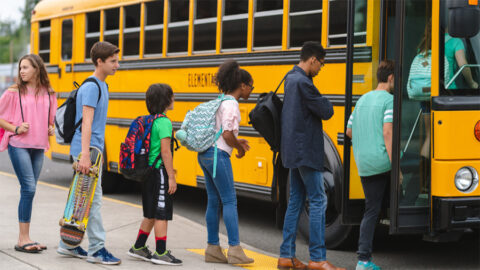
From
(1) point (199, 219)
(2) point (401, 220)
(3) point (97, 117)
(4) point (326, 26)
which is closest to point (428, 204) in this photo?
(2) point (401, 220)

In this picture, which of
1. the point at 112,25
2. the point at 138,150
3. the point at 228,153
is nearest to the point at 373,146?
the point at 228,153

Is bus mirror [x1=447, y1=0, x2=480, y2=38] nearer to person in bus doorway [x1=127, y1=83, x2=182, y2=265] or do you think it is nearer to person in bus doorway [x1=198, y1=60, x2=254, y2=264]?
person in bus doorway [x1=198, y1=60, x2=254, y2=264]

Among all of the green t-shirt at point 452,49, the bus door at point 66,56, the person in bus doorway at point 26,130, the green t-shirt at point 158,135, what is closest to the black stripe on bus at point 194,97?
the bus door at point 66,56

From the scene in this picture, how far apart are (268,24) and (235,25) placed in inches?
20.9

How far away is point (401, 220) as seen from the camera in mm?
5543

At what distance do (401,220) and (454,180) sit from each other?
47 centimetres

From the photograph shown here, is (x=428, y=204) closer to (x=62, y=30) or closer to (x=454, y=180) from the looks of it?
(x=454, y=180)

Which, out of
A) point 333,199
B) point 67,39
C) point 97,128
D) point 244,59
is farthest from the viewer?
point 67,39

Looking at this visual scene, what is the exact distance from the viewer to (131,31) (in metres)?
9.41

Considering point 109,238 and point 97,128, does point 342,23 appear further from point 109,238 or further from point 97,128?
point 109,238

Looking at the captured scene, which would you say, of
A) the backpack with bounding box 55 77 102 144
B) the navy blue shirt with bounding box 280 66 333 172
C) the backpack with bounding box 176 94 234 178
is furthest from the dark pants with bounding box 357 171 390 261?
the backpack with bounding box 55 77 102 144

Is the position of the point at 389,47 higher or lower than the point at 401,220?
higher

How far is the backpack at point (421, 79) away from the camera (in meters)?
5.63

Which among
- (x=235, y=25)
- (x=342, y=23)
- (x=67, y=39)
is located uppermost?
(x=67, y=39)
